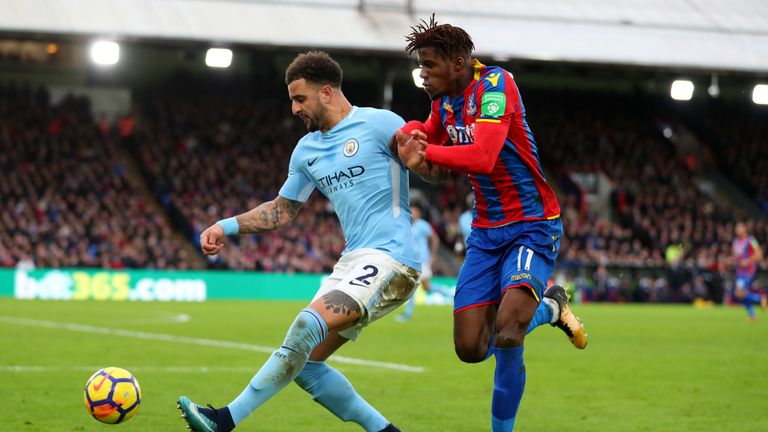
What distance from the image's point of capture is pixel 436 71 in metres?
6.59

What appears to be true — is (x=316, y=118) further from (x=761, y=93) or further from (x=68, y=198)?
(x=761, y=93)

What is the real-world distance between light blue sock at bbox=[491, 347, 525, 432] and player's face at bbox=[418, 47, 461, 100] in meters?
1.55

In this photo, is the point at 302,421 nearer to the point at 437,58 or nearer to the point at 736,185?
the point at 437,58

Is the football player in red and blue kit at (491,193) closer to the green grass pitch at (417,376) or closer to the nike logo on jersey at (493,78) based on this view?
the nike logo on jersey at (493,78)

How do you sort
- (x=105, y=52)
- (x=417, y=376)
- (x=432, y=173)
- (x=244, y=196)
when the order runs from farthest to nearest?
(x=244, y=196) → (x=105, y=52) → (x=417, y=376) → (x=432, y=173)

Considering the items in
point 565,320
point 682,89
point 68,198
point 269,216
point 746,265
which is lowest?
point 746,265

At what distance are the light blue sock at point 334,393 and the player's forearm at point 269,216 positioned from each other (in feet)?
3.09

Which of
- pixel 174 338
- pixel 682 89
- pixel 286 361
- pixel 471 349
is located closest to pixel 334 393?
pixel 286 361

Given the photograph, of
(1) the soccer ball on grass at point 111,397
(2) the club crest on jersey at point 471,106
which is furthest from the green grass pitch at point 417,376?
(2) the club crest on jersey at point 471,106

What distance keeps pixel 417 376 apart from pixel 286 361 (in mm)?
5468

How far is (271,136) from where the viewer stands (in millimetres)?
38344

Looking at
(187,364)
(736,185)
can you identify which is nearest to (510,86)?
(187,364)

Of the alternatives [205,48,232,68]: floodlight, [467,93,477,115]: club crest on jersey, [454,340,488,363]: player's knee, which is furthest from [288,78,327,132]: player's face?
[205,48,232,68]: floodlight

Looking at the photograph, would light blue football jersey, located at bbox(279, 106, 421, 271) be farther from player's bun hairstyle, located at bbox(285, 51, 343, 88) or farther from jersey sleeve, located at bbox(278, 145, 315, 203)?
player's bun hairstyle, located at bbox(285, 51, 343, 88)
